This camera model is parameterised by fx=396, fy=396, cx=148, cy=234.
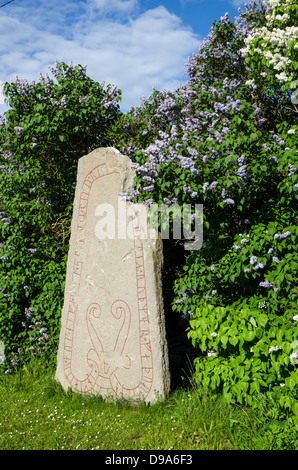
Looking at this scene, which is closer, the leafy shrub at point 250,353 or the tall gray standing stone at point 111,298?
the leafy shrub at point 250,353

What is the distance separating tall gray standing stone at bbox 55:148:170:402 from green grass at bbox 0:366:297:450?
0.22m

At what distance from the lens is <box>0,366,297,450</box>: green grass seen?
3.17 meters

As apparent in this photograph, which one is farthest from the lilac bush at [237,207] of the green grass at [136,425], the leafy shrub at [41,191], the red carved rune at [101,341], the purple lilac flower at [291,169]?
the leafy shrub at [41,191]

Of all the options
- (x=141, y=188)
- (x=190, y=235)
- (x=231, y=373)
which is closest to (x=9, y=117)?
(x=141, y=188)

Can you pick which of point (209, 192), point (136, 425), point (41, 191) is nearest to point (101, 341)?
point (136, 425)

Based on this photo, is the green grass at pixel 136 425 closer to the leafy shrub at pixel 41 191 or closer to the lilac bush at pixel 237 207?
the lilac bush at pixel 237 207

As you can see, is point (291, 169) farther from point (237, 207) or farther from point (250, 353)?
point (250, 353)

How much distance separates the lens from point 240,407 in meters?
3.53

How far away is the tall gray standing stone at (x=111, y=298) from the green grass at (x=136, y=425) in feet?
0.73

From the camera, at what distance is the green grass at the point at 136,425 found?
317 centimetres

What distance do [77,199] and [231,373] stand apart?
2.65 m

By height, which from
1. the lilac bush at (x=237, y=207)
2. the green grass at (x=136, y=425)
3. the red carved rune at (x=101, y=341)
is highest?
the lilac bush at (x=237, y=207)

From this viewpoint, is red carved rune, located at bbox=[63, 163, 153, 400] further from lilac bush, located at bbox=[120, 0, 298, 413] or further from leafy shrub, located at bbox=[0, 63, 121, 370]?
leafy shrub, located at bbox=[0, 63, 121, 370]

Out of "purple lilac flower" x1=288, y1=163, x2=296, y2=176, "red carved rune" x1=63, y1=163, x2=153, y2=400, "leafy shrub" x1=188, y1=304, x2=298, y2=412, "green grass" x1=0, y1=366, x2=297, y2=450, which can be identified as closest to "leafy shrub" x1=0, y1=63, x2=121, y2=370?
"red carved rune" x1=63, y1=163, x2=153, y2=400
